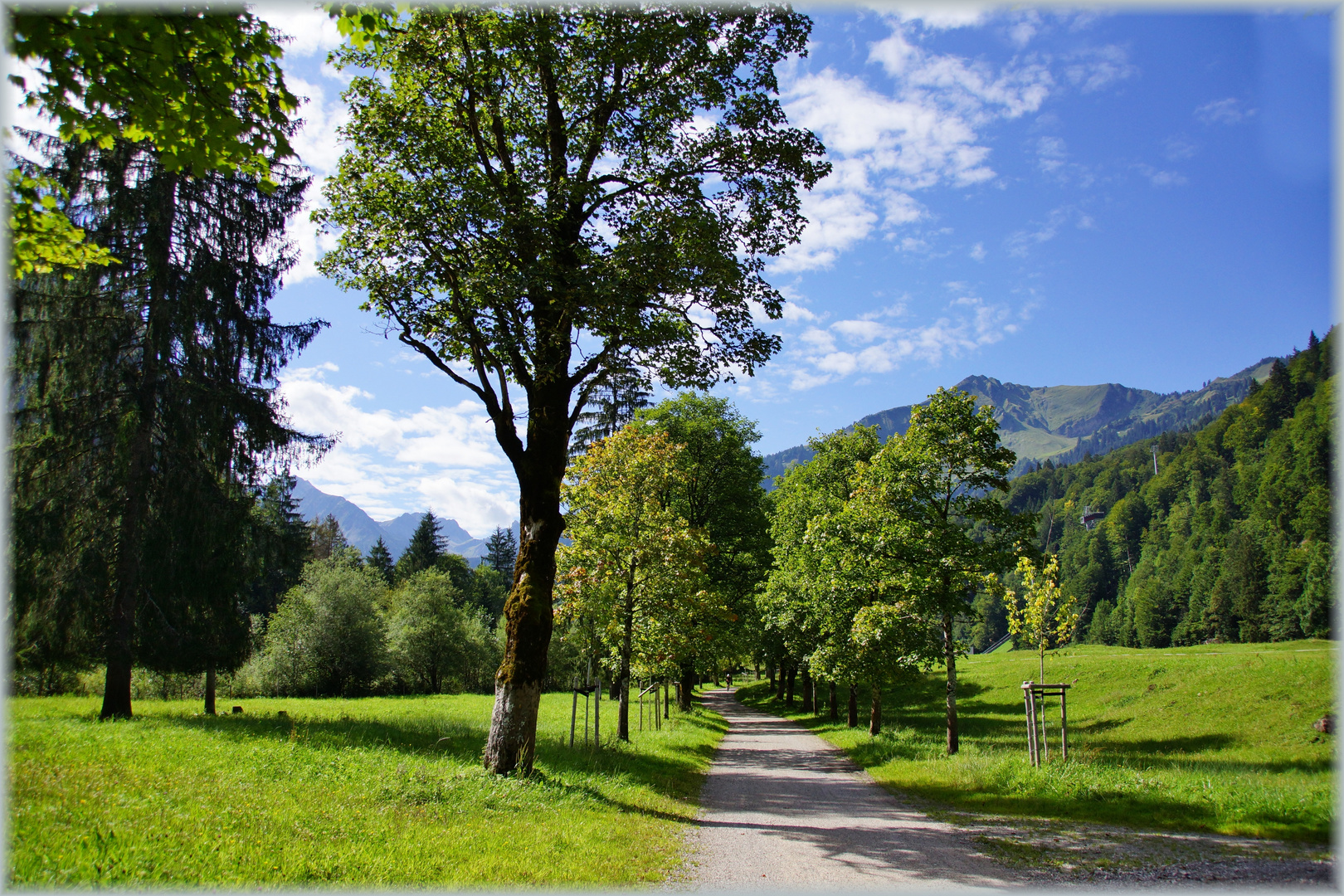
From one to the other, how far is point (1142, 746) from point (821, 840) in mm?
18817

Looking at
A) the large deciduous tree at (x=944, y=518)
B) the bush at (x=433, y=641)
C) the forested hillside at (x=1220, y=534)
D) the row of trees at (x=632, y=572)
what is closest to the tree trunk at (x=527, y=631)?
the row of trees at (x=632, y=572)

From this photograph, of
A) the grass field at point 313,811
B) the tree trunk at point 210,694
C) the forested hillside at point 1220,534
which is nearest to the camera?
the grass field at point 313,811

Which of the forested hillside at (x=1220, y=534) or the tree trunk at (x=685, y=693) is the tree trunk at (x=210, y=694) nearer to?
the tree trunk at (x=685, y=693)

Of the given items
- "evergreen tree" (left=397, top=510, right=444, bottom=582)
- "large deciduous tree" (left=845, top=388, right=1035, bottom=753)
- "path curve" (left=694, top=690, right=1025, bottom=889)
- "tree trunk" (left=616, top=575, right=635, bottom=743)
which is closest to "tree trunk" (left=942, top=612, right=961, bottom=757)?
"large deciduous tree" (left=845, top=388, right=1035, bottom=753)

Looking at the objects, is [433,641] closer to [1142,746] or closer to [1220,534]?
[1142,746]

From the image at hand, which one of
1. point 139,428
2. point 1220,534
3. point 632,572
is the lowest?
point 1220,534

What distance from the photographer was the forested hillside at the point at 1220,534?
65688 millimetres

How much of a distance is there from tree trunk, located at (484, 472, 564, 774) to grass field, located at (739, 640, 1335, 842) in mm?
→ 7373

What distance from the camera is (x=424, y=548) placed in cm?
7925

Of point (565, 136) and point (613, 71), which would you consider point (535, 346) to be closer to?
point (565, 136)

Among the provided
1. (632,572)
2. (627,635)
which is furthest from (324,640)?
(632,572)

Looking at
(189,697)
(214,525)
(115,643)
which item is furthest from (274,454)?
(189,697)

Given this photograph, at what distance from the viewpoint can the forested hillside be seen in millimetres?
65688

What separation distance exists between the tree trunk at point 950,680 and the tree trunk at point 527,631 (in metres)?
11.1
